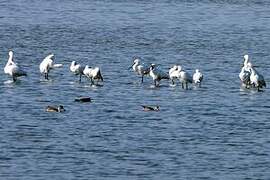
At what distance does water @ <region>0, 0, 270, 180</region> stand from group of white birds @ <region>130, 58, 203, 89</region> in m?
0.38

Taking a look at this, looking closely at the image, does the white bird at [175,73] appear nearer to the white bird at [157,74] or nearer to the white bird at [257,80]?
the white bird at [157,74]

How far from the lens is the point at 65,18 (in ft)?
237

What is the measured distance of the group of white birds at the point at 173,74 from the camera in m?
42.5

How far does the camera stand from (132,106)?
38.3 meters

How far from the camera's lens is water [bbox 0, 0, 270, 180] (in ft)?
95.0

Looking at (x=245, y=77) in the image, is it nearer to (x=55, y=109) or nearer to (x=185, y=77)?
(x=185, y=77)

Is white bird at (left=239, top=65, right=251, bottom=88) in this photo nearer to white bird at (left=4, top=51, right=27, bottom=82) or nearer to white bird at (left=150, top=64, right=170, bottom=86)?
white bird at (left=150, top=64, right=170, bottom=86)

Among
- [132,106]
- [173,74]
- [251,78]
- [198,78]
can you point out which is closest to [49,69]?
[173,74]

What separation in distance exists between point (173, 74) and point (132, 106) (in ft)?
16.2

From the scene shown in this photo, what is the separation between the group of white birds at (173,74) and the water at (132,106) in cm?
38

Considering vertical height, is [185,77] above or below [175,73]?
below

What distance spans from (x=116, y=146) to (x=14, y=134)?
299 cm

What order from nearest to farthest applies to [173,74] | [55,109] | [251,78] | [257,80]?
[55,109]
[257,80]
[251,78]
[173,74]

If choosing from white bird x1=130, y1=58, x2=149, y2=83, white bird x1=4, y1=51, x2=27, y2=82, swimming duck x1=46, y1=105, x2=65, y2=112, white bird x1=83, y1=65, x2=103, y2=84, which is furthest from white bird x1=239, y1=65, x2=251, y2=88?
swimming duck x1=46, y1=105, x2=65, y2=112
